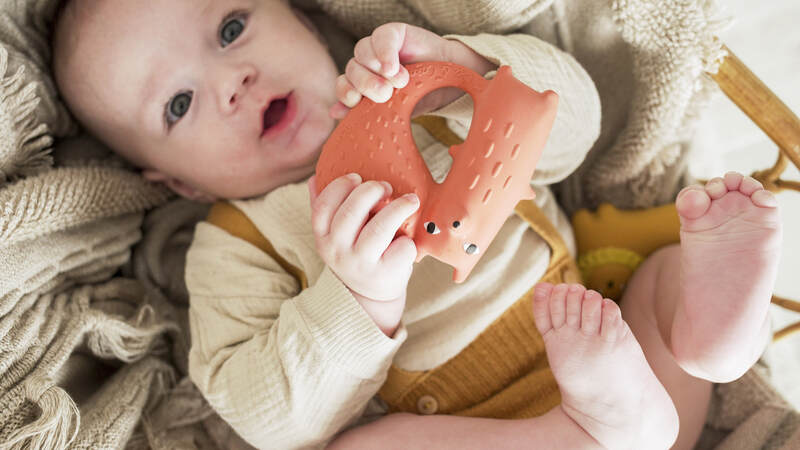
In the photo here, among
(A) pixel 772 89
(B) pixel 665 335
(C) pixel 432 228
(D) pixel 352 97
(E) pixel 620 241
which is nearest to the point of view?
(C) pixel 432 228

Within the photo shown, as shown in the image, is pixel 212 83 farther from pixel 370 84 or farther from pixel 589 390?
pixel 589 390

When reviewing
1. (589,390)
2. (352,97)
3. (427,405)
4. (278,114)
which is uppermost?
(352,97)

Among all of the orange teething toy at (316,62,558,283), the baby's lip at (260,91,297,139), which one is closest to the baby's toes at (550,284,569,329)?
the orange teething toy at (316,62,558,283)

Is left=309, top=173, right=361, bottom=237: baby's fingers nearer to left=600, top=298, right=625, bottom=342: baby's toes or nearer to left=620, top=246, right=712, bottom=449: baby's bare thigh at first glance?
left=600, top=298, right=625, bottom=342: baby's toes

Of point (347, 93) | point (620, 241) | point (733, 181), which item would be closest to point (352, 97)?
point (347, 93)

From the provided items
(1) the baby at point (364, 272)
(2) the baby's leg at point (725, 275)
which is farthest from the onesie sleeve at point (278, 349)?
(2) the baby's leg at point (725, 275)

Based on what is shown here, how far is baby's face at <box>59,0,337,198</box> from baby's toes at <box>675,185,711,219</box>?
1.67 ft

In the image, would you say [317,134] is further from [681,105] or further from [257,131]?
[681,105]

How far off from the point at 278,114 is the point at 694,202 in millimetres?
616

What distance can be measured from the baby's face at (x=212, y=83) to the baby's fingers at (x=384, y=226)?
31 cm

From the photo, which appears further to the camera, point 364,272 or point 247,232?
point 247,232

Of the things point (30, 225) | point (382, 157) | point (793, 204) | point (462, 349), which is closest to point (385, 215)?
point (382, 157)

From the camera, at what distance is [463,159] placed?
68 centimetres

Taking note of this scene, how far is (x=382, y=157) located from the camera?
71 cm
